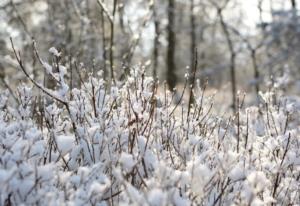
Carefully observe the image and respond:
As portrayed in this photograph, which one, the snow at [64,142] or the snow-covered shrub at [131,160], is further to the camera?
the snow at [64,142]

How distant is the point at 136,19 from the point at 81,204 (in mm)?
8624

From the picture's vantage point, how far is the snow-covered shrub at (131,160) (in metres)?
2.34

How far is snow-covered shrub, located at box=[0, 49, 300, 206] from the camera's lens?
2.34 m

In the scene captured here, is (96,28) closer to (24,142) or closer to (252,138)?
(252,138)

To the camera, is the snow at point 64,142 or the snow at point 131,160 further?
the snow at point 64,142

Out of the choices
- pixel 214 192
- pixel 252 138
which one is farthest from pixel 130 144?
pixel 252 138

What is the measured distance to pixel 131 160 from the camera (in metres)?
2.48

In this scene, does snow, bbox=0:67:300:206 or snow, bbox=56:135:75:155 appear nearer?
snow, bbox=0:67:300:206

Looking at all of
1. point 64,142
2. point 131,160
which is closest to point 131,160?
point 131,160

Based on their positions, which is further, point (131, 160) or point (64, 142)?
point (64, 142)

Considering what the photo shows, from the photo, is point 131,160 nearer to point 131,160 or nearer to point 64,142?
point 131,160

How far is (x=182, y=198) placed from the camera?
8.32ft

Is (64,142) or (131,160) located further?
(64,142)

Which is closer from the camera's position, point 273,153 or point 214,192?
point 214,192
